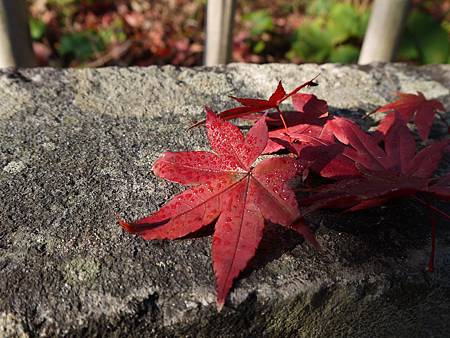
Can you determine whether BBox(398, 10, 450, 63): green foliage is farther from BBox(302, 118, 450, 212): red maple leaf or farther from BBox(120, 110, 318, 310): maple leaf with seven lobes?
BBox(120, 110, 318, 310): maple leaf with seven lobes

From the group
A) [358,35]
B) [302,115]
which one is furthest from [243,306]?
[358,35]

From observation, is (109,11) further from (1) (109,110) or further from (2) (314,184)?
(2) (314,184)

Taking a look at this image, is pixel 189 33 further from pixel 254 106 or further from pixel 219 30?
pixel 254 106

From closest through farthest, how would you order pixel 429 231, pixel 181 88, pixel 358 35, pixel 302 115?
pixel 429 231, pixel 302 115, pixel 181 88, pixel 358 35

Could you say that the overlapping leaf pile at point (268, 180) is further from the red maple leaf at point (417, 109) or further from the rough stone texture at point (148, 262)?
the red maple leaf at point (417, 109)

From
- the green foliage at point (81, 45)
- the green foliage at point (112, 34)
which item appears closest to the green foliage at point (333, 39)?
the green foliage at point (112, 34)
